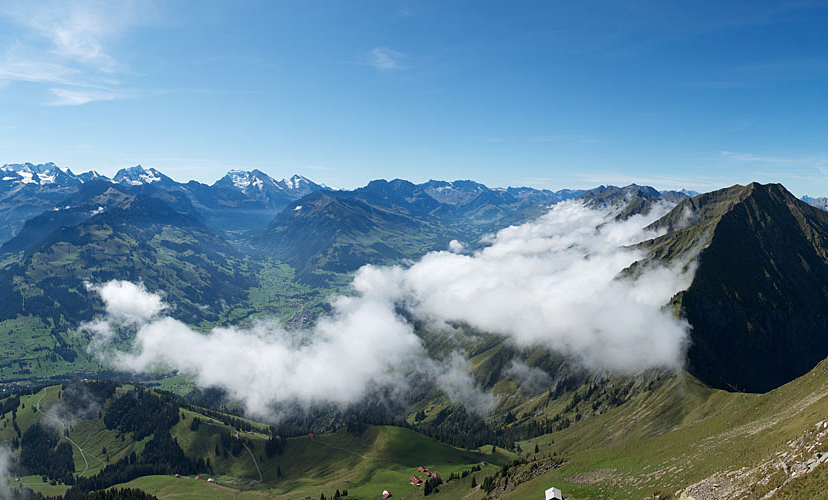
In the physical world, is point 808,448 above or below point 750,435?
above

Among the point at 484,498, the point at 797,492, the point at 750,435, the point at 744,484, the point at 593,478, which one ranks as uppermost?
the point at 797,492

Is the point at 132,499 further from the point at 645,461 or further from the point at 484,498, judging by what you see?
the point at 645,461

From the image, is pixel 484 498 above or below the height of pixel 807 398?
below

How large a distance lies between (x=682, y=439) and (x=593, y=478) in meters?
36.5

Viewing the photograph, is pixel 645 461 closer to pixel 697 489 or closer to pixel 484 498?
pixel 697 489

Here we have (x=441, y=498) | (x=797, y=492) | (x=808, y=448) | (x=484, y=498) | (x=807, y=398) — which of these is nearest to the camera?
(x=797, y=492)

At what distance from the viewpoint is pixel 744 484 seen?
6956 cm

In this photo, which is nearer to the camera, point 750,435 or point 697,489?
point 697,489

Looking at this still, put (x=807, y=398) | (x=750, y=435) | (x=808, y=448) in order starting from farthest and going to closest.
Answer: (x=807, y=398), (x=750, y=435), (x=808, y=448)

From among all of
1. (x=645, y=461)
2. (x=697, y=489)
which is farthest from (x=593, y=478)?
(x=697, y=489)

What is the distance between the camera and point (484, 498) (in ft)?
504

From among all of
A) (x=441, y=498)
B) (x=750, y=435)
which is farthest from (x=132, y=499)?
(x=750, y=435)

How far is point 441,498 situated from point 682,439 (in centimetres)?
10884

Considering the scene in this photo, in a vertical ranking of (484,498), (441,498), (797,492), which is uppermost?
(797,492)
